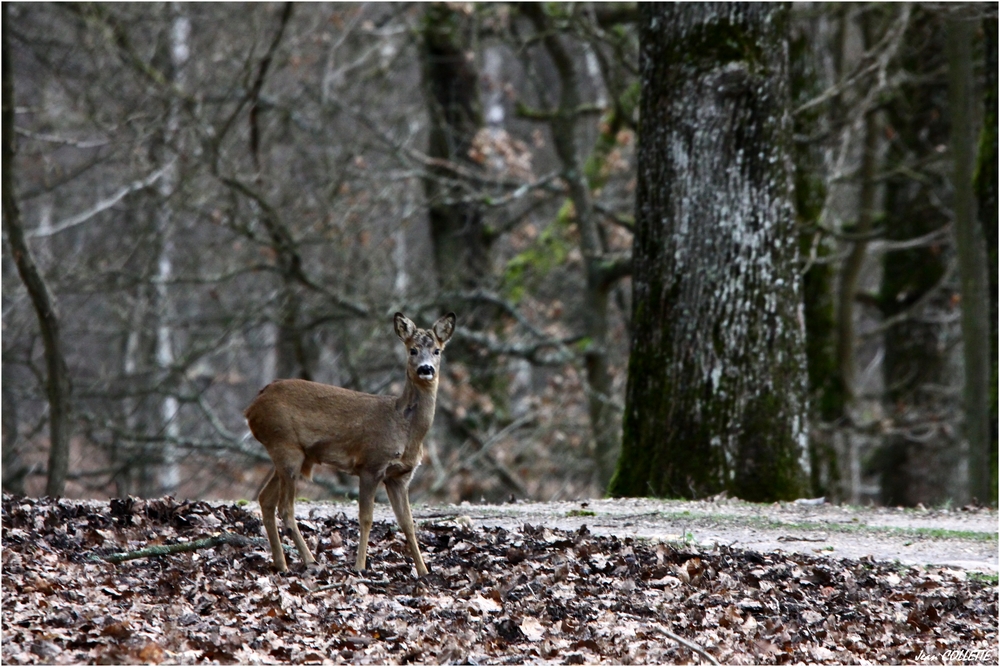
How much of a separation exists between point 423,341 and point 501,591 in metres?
1.42

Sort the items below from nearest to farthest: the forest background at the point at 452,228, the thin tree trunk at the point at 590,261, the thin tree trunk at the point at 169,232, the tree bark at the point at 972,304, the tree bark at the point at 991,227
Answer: the tree bark at the point at 991,227 → the tree bark at the point at 972,304 → the forest background at the point at 452,228 → the thin tree trunk at the point at 169,232 → the thin tree trunk at the point at 590,261

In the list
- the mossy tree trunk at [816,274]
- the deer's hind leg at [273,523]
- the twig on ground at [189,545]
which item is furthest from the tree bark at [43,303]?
the mossy tree trunk at [816,274]

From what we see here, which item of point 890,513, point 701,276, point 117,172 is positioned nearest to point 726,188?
point 701,276

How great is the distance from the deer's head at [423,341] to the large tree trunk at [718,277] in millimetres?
3820

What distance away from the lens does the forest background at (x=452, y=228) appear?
15461mm

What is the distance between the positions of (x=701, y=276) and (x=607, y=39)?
6.40 metres

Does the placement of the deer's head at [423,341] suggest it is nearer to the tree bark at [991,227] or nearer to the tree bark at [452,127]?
the tree bark at [991,227]

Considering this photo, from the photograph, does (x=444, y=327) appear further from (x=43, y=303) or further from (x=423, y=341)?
(x=43, y=303)

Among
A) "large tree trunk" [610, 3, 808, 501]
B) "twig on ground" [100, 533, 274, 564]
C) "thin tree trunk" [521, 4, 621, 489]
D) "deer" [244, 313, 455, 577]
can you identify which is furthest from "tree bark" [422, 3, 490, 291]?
"deer" [244, 313, 455, 577]

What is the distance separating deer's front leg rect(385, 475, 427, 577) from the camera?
677 centimetres

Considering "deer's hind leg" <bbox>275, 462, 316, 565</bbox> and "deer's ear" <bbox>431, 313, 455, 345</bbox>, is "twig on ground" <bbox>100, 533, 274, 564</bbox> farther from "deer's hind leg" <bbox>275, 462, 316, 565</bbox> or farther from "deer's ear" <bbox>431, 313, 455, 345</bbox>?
"deer's ear" <bbox>431, 313, 455, 345</bbox>

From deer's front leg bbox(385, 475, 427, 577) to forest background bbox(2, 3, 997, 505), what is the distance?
8159 millimetres

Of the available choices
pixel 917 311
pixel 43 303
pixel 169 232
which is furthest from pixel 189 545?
pixel 917 311

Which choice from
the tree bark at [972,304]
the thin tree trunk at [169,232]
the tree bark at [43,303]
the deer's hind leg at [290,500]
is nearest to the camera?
the deer's hind leg at [290,500]
